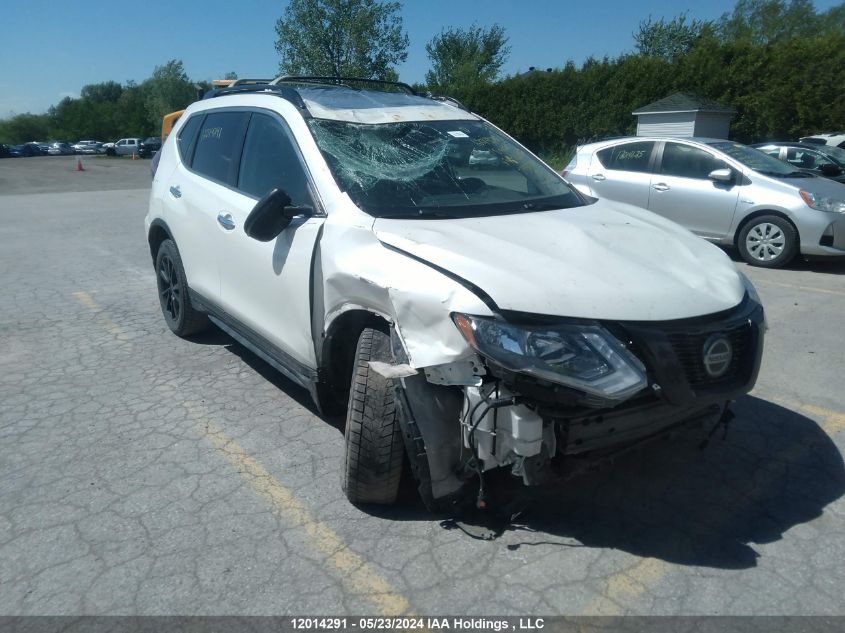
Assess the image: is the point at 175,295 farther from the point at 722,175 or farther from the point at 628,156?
the point at 628,156

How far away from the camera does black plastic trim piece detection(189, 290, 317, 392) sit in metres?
3.79

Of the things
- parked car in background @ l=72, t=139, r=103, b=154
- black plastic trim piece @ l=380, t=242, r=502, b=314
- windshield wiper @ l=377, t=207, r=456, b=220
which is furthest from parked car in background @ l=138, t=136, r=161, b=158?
black plastic trim piece @ l=380, t=242, r=502, b=314

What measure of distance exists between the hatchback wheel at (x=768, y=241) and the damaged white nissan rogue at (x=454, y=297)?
5157mm

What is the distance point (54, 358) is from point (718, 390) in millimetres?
4824

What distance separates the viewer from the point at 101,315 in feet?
21.9

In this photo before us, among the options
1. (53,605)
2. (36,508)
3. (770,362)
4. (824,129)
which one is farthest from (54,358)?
(824,129)

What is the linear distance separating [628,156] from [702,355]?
7.60 meters

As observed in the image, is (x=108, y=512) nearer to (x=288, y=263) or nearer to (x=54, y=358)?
(x=288, y=263)

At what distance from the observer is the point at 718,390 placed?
9.67 feet

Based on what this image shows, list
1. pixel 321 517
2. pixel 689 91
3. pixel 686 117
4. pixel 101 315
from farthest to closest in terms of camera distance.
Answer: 1. pixel 689 91
2. pixel 686 117
3. pixel 101 315
4. pixel 321 517

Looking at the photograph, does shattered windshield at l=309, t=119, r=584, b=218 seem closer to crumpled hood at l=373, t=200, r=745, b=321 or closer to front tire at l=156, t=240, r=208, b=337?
crumpled hood at l=373, t=200, r=745, b=321

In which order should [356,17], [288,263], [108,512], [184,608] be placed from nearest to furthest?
[184,608] → [108,512] → [288,263] → [356,17]

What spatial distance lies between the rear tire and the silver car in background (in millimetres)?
5708

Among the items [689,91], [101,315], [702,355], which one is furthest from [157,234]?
[689,91]
